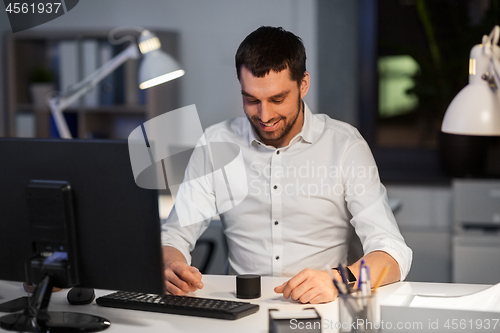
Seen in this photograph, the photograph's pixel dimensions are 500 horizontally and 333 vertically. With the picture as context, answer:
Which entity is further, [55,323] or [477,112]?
[477,112]

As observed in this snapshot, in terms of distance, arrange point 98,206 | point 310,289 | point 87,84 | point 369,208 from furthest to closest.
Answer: point 87,84 < point 369,208 < point 310,289 < point 98,206

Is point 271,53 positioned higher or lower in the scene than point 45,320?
higher

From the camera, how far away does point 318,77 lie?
3205mm

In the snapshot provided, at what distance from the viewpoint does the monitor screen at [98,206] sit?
3.48ft

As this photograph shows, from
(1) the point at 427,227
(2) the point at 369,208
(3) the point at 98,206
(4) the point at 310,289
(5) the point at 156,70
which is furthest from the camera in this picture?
(1) the point at 427,227

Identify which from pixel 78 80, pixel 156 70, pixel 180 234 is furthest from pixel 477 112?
pixel 78 80

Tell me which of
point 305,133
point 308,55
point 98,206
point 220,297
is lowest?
point 220,297

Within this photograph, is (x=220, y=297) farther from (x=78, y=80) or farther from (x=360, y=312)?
(x=78, y=80)

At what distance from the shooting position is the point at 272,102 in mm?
1654

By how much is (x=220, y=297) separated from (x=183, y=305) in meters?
0.14

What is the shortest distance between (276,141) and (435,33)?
196 centimetres

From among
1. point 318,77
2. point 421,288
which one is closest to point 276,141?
point 421,288

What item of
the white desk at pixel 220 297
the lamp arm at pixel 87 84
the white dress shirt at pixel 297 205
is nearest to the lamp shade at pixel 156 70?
the lamp arm at pixel 87 84

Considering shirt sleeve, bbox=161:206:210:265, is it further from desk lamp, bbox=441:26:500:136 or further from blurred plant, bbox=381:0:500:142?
blurred plant, bbox=381:0:500:142
